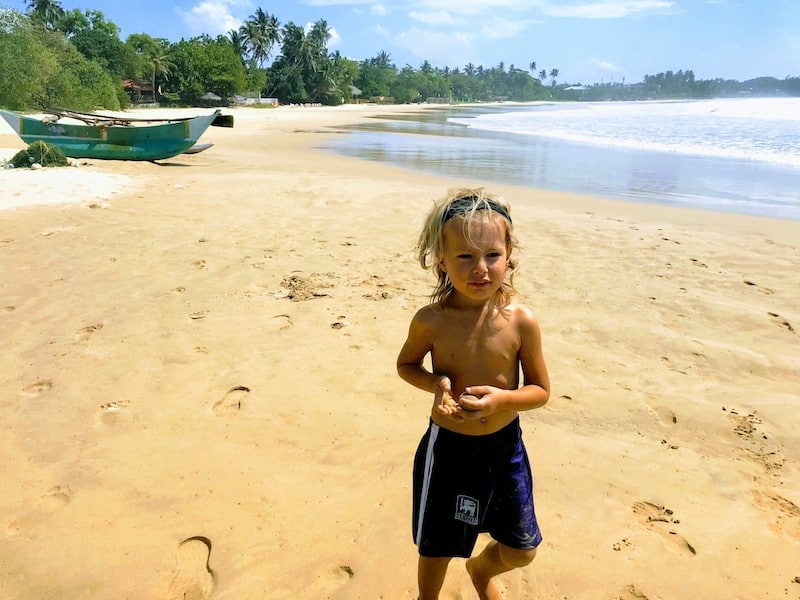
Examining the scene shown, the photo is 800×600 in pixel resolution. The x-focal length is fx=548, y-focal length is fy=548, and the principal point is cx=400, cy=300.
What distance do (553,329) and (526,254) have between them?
83.0 inches

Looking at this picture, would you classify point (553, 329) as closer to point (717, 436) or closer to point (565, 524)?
point (717, 436)

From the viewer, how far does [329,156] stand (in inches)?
699

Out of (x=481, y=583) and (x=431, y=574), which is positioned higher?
(x=431, y=574)

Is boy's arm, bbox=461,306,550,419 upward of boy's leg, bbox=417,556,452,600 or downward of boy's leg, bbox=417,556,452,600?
upward

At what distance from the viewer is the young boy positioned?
1.72 metres

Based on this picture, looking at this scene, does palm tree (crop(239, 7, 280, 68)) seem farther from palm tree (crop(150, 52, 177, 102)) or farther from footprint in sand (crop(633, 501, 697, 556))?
footprint in sand (crop(633, 501, 697, 556))

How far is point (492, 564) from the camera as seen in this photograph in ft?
6.32

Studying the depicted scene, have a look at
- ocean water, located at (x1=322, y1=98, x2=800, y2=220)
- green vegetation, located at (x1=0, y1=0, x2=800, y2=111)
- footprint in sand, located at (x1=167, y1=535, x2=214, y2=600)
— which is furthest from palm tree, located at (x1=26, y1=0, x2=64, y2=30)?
footprint in sand, located at (x1=167, y1=535, x2=214, y2=600)

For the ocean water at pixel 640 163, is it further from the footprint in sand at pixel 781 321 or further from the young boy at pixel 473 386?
the young boy at pixel 473 386

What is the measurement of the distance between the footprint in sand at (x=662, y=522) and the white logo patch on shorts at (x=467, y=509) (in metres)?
1.11

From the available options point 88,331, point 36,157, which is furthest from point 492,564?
point 36,157

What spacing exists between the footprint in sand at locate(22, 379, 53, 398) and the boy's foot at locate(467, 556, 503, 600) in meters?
2.79

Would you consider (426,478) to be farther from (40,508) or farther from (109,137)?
(109,137)

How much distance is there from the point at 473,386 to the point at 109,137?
14.7 m
